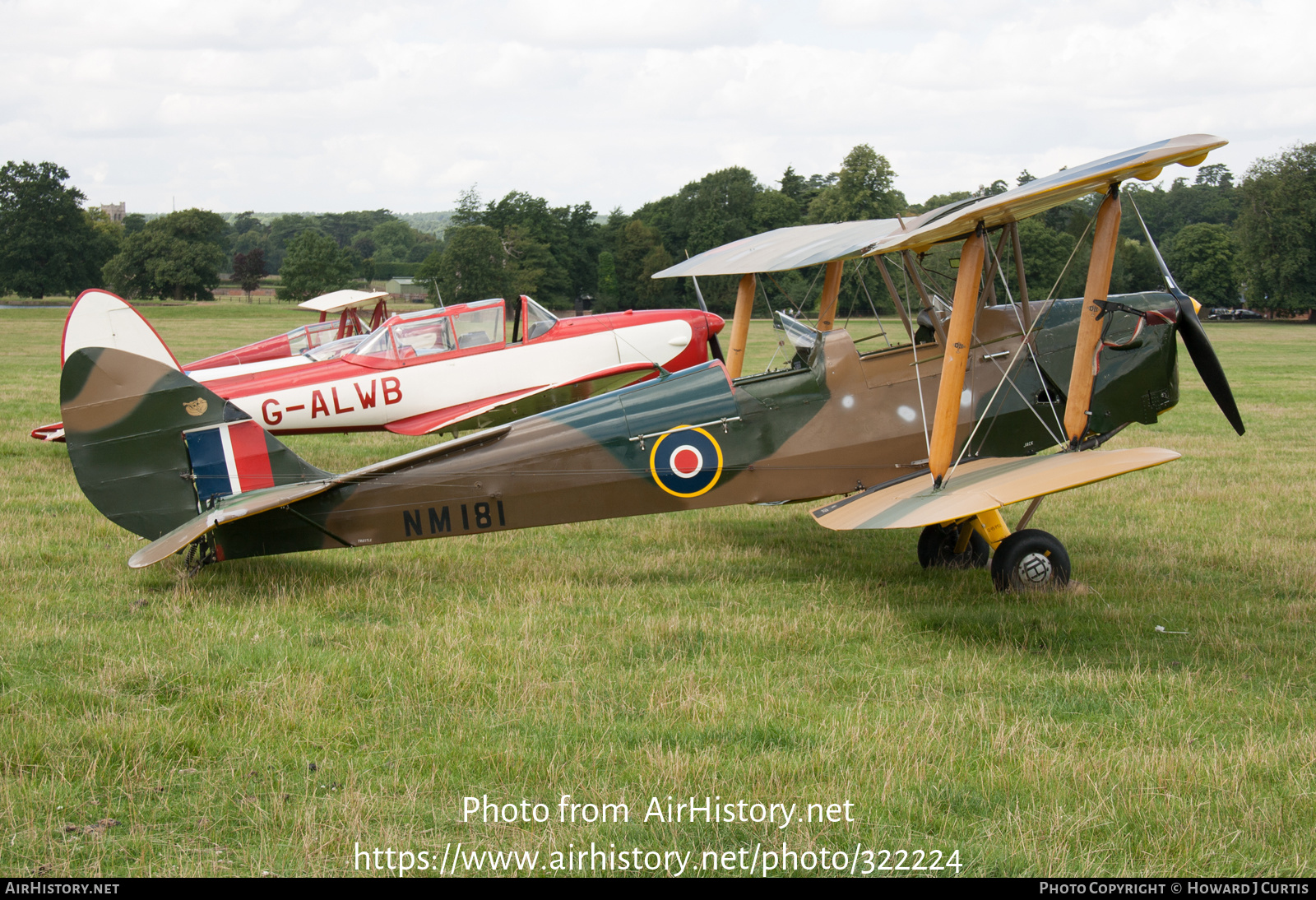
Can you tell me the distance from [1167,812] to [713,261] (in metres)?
6.50

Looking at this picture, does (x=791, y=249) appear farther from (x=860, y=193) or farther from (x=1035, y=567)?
(x=860, y=193)

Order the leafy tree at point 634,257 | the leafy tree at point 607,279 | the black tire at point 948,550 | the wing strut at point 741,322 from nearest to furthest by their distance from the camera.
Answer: the black tire at point 948,550 → the wing strut at point 741,322 → the leafy tree at point 634,257 → the leafy tree at point 607,279

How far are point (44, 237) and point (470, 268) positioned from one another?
1597 inches

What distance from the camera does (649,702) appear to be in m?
4.53

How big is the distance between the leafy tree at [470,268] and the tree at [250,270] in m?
32.6

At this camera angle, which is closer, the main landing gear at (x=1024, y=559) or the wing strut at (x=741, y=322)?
the main landing gear at (x=1024, y=559)

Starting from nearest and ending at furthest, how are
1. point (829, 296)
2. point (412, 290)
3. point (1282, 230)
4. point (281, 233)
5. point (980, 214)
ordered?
point (980, 214) → point (829, 296) → point (1282, 230) → point (412, 290) → point (281, 233)

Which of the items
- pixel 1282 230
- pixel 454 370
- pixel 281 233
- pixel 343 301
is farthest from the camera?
pixel 281 233

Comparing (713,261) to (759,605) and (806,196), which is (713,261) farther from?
(806,196)

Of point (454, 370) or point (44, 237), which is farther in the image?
point (44, 237)

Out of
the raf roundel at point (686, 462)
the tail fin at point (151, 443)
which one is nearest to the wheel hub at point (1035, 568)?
the raf roundel at point (686, 462)

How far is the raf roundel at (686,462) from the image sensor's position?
22.0ft

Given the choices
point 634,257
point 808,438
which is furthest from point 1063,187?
point 634,257

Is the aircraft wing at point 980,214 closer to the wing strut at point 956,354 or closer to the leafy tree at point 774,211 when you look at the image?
the wing strut at point 956,354
